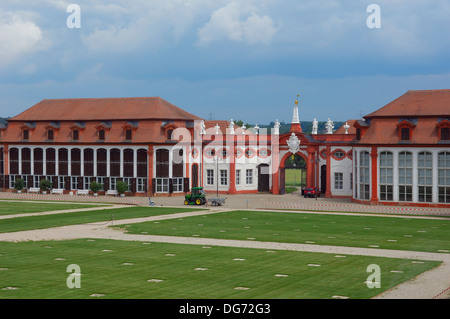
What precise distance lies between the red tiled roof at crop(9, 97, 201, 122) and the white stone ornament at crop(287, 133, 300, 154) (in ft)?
44.0

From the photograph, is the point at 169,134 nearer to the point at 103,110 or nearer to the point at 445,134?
the point at 103,110

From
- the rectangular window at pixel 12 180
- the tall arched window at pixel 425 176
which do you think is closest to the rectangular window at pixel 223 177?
the tall arched window at pixel 425 176

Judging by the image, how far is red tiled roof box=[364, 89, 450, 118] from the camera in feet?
244

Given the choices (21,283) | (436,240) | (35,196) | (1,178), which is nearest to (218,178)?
(35,196)

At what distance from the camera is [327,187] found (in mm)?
87562

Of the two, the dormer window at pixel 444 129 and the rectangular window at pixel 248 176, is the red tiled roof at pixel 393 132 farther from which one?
the rectangular window at pixel 248 176

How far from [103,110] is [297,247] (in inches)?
2332

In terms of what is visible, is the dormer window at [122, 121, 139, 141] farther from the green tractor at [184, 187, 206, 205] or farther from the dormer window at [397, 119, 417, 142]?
the dormer window at [397, 119, 417, 142]

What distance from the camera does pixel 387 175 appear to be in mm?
75875

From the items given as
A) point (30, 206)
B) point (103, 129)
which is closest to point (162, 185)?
point (103, 129)

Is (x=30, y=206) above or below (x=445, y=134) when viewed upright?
below

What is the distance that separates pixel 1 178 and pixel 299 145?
4421 cm

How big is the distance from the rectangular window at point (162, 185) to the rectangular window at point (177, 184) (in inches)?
37.8
